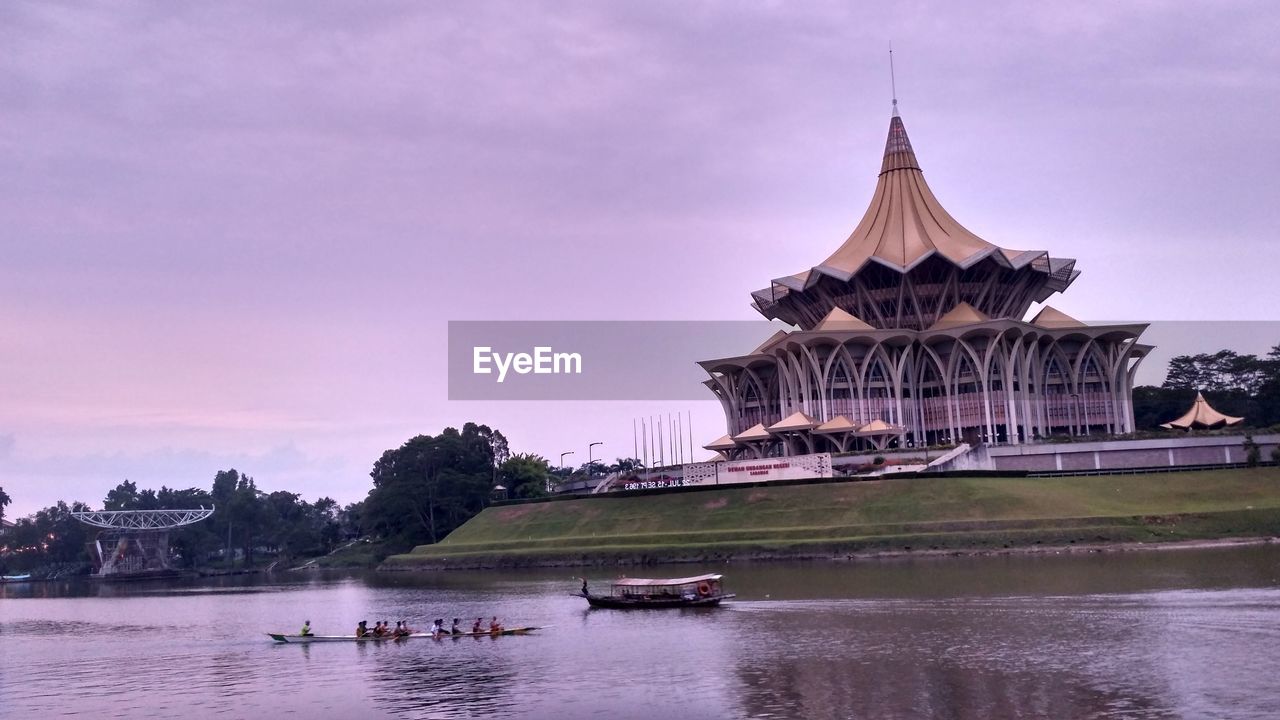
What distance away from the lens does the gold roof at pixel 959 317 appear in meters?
108

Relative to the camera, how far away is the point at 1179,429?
311 ft

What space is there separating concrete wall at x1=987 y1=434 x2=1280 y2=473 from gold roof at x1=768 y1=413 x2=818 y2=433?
52.1 ft

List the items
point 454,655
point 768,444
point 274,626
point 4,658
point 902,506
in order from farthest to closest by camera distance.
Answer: point 768,444 < point 902,506 < point 274,626 < point 4,658 < point 454,655

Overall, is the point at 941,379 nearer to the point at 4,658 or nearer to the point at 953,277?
the point at 953,277

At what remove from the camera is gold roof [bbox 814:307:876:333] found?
10888 centimetres

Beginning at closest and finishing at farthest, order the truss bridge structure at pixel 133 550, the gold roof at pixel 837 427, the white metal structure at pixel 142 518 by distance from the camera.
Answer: the gold roof at pixel 837 427, the truss bridge structure at pixel 133 550, the white metal structure at pixel 142 518

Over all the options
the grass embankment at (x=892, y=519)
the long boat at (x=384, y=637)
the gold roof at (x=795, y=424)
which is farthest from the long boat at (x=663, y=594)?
the gold roof at (x=795, y=424)

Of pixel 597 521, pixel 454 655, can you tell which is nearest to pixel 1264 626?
pixel 454 655

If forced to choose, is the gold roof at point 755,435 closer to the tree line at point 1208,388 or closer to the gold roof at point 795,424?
the gold roof at point 795,424

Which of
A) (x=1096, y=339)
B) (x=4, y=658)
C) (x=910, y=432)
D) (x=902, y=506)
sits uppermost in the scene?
(x=1096, y=339)

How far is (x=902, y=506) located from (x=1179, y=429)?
104ft

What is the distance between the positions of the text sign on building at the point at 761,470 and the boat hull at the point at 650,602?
3573 centimetres

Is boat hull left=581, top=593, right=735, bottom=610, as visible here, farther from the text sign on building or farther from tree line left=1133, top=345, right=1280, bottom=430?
tree line left=1133, top=345, right=1280, bottom=430

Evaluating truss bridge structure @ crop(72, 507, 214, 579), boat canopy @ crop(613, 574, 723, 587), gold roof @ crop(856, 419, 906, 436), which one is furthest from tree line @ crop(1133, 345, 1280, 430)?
truss bridge structure @ crop(72, 507, 214, 579)
